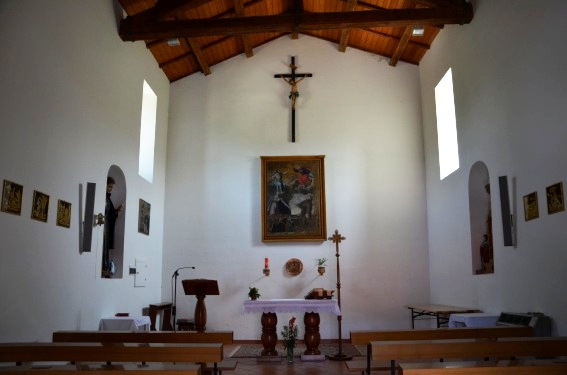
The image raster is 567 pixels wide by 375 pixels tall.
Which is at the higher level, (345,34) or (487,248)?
(345,34)

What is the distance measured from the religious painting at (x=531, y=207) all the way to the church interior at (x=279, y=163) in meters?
0.06

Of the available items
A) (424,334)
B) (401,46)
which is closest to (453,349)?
(424,334)

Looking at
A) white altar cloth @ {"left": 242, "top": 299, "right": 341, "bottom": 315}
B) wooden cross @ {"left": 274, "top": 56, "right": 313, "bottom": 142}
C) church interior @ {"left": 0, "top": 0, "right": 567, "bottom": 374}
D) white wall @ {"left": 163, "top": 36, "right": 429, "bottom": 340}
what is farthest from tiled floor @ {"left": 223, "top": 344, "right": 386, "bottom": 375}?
wooden cross @ {"left": 274, "top": 56, "right": 313, "bottom": 142}

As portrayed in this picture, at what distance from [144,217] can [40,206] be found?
13.4 ft

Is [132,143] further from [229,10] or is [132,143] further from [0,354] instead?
[0,354]

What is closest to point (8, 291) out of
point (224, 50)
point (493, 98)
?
point (493, 98)

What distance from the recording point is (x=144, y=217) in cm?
1041

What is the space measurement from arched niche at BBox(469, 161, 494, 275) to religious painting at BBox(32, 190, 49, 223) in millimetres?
6477

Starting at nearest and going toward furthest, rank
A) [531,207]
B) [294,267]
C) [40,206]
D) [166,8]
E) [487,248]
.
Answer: [40,206]
[531,207]
[487,248]
[166,8]
[294,267]

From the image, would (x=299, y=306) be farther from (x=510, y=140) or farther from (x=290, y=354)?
(x=510, y=140)

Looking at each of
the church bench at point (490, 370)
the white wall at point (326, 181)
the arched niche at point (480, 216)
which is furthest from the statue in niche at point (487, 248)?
the church bench at point (490, 370)

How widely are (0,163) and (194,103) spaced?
277 inches

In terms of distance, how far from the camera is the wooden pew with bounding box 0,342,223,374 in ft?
13.2

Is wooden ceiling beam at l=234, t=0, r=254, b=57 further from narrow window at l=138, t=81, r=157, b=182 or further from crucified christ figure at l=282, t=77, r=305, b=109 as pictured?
narrow window at l=138, t=81, r=157, b=182
